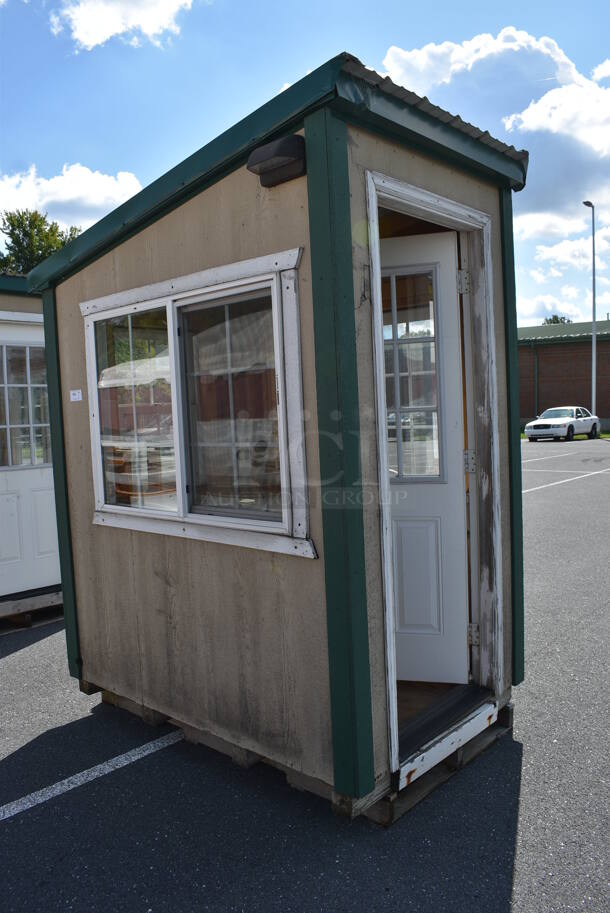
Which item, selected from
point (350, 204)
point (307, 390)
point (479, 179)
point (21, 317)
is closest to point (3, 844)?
point (307, 390)

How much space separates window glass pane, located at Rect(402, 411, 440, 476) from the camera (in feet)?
12.3

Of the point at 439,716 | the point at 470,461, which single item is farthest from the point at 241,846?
the point at 470,461

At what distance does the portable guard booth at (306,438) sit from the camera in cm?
275

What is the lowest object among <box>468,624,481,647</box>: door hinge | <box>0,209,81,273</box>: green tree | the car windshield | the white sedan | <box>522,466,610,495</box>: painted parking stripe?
<box>522,466,610,495</box>: painted parking stripe

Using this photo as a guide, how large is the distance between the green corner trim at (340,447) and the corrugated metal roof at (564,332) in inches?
1236

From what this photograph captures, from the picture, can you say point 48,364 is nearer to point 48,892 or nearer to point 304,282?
point 304,282

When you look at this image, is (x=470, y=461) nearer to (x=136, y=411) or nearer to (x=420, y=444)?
(x=420, y=444)

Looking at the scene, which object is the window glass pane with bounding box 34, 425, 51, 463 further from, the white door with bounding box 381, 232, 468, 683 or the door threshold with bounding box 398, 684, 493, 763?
the door threshold with bounding box 398, 684, 493, 763

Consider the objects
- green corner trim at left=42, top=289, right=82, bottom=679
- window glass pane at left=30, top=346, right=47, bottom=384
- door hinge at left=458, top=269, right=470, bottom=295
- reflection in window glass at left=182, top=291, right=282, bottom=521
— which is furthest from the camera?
window glass pane at left=30, top=346, right=47, bottom=384

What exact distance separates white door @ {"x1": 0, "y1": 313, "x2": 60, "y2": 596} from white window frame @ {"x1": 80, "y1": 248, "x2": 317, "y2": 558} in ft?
7.62

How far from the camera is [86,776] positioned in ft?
11.2

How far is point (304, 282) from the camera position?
9.20 feet

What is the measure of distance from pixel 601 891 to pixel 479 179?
3.12 meters

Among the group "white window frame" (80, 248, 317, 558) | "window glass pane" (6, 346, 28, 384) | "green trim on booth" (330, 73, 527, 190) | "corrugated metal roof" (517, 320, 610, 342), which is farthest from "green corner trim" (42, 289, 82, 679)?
"corrugated metal roof" (517, 320, 610, 342)
